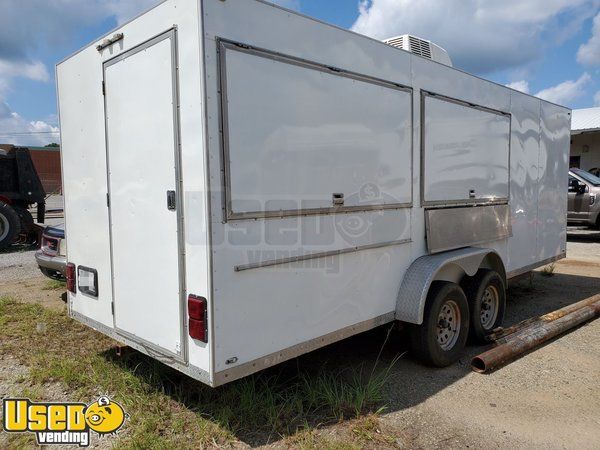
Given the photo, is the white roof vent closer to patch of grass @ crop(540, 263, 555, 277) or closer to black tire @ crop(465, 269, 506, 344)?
black tire @ crop(465, 269, 506, 344)

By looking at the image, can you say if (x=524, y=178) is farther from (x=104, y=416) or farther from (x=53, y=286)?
(x=53, y=286)

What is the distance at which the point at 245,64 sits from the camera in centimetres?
295

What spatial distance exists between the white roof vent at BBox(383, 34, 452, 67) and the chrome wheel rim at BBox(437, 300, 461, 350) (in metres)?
2.41

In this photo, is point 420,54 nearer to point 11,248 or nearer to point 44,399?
point 44,399

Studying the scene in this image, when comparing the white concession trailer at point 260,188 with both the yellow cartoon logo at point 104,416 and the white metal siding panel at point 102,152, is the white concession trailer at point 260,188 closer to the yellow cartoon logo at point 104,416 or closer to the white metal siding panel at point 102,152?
the white metal siding panel at point 102,152

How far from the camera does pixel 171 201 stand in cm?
→ 306

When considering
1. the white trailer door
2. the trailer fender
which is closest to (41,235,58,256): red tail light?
the white trailer door

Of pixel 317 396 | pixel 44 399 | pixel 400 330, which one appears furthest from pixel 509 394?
pixel 44 399

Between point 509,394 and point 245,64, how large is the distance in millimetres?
3306

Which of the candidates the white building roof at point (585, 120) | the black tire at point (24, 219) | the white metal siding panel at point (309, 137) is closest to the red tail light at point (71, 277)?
the white metal siding panel at point (309, 137)

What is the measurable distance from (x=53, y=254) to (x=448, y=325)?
15.5 feet

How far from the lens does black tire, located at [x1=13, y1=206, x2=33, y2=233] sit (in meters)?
10.6

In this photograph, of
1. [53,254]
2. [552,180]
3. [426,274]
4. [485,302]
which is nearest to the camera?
[426,274]

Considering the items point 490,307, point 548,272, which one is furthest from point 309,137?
point 548,272
